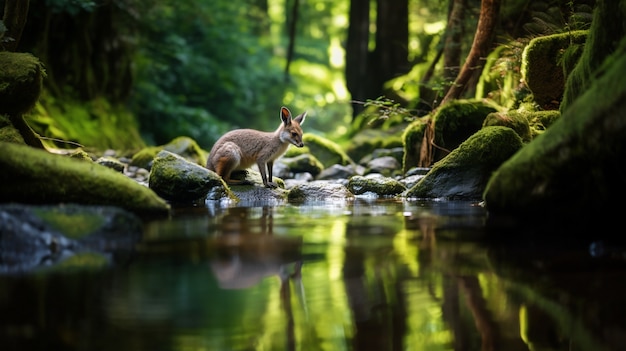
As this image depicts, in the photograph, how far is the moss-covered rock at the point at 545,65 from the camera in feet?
31.6

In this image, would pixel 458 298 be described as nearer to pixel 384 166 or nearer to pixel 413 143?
pixel 413 143

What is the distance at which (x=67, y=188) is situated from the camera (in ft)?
17.8

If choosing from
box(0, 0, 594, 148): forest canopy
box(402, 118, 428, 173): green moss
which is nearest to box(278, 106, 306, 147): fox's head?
box(0, 0, 594, 148): forest canopy

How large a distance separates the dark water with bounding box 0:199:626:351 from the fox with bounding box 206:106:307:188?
13.8ft

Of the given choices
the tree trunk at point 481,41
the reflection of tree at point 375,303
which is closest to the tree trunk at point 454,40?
the tree trunk at point 481,41

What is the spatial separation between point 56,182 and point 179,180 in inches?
108

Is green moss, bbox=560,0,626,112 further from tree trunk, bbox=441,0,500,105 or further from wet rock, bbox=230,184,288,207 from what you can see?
tree trunk, bbox=441,0,500,105

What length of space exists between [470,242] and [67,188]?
3053 mm

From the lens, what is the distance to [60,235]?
434 cm

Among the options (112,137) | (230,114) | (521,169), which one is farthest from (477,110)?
(230,114)

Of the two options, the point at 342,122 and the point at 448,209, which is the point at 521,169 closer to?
the point at 448,209

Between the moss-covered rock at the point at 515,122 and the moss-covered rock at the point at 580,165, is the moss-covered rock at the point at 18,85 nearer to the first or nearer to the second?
the moss-covered rock at the point at 515,122

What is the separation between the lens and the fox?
915 cm

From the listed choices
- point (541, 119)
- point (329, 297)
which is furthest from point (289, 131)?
point (329, 297)
